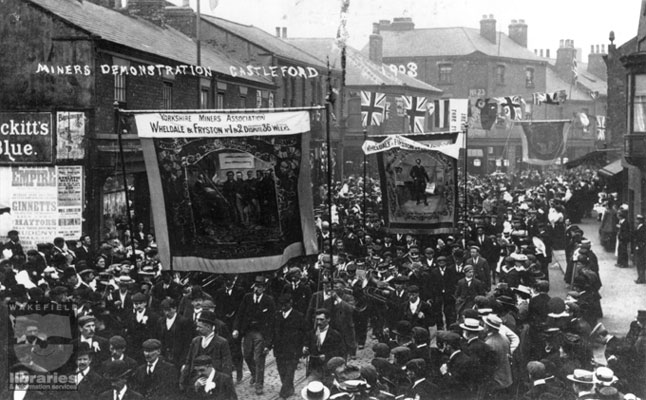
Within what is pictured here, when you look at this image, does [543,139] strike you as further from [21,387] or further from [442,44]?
[442,44]

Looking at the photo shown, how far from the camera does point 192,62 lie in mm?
23609

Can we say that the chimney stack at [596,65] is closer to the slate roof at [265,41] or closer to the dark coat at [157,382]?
the slate roof at [265,41]

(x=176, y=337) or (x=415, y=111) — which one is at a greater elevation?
(x=415, y=111)

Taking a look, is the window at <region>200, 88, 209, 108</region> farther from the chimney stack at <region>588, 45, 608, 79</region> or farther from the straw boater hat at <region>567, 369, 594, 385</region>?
the chimney stack at <region>588, 45, 608, 79</region>

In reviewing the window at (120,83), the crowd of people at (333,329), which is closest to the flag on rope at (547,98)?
the crowd of people at (333,329)

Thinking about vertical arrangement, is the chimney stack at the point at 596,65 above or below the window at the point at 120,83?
above

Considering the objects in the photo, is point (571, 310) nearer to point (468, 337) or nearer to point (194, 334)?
point (468, 337)

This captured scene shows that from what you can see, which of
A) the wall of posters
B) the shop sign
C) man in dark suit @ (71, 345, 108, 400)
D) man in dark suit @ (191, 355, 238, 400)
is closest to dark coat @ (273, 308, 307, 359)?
man in dark suit @ (191, 355, 238, 400)

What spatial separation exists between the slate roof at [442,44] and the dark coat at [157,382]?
5396 cm

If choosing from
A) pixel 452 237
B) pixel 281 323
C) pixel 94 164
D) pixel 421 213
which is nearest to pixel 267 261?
pixel 281 323

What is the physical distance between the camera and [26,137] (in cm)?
1828

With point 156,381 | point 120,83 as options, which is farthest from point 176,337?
point 120,83

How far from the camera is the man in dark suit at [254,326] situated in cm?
1017

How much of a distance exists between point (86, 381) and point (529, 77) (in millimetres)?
58459
